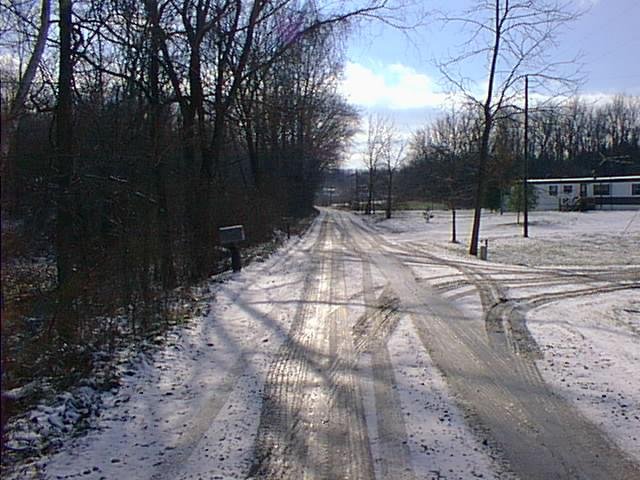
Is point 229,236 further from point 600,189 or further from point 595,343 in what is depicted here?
point 600,189

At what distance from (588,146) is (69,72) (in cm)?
9943

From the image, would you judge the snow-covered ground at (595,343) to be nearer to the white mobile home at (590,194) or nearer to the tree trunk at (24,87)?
the tree trunk at (24,87)

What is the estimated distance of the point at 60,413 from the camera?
546 cm

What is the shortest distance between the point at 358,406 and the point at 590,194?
6320cm

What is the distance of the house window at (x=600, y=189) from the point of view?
61.8 meters

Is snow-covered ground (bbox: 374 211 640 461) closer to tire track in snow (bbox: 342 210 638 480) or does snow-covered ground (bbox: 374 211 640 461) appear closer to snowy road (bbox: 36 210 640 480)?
snowy road (bbox: 36 210 640 480)

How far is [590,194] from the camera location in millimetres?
62656

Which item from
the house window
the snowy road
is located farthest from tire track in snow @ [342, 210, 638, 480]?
the house window

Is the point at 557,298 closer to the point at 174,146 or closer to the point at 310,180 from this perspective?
the point at 174,146

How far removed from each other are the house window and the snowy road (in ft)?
185

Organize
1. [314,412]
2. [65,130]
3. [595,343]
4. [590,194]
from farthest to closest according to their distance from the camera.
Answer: [590,194], [65,130], [595,343], [314,412]

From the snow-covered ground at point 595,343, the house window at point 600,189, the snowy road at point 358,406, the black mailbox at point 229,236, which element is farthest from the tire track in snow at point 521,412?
the house window at point 600,189

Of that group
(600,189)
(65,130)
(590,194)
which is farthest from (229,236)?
(600,189)

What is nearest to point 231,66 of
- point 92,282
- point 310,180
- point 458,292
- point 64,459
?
point 458,292
